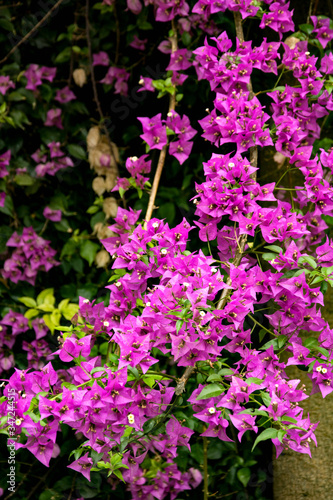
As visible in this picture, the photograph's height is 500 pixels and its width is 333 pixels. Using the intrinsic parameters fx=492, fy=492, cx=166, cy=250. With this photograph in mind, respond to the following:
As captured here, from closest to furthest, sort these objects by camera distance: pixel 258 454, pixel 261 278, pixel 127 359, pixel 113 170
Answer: pixel 127 359
pixel 261 278
pixel 258 454
pixel 113 170

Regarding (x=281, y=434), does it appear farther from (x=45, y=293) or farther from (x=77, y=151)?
(x=77, y=151)

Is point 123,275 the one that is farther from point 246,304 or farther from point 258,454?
point 258,454

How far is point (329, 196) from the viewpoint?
1302mm

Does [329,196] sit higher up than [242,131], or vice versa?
A: [242,131]

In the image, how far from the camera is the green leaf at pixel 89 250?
1886 millimetres

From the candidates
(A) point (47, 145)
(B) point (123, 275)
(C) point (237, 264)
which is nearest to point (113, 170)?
(A) point (47, 145)

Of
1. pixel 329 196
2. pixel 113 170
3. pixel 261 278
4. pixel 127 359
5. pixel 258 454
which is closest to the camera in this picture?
pixel 127 359

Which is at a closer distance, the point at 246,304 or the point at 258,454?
the point at 246,304

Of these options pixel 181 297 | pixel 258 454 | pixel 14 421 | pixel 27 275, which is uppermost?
pixel 181 297

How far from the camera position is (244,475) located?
66.7 inches

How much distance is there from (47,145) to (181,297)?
113 cm

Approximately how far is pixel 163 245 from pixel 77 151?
33.7 inches

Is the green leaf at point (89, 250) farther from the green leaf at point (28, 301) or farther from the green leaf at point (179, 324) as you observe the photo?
the green leaf at point (179, 324)

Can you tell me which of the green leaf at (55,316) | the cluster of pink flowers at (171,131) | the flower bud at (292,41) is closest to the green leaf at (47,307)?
the green leaf at (55,316)
